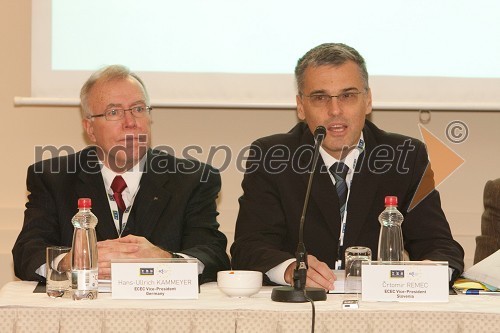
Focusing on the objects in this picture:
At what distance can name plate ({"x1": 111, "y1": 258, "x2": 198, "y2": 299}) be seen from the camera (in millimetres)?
2490

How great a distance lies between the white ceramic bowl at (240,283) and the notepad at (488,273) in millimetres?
787

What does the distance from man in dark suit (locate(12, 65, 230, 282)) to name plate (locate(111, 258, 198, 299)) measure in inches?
35.4

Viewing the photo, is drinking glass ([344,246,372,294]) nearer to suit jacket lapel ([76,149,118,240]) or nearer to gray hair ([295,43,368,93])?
gray hair ([295,43,368,93])

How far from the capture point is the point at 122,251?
300cm

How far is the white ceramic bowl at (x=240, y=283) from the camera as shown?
99.8 inches

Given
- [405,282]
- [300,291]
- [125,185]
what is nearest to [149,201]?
[125,185]

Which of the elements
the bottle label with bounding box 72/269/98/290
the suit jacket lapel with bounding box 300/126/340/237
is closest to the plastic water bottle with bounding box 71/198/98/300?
the bottle label with bounding box 72/269/98/290

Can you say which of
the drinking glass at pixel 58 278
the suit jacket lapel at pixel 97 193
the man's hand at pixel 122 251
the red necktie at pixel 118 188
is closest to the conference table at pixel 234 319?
the drinking glass at pixel 58 278

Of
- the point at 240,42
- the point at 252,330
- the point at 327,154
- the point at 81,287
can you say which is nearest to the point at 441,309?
the point at 252,330

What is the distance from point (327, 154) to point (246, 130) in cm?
112

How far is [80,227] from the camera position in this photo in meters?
2.64

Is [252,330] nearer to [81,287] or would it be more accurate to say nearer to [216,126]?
[81,287]

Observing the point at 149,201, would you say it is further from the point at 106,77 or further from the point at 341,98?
the point at 341,98

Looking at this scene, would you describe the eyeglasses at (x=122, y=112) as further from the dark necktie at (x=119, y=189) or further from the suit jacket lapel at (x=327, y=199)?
the suit jacket lapel at (x=327, y=199)
